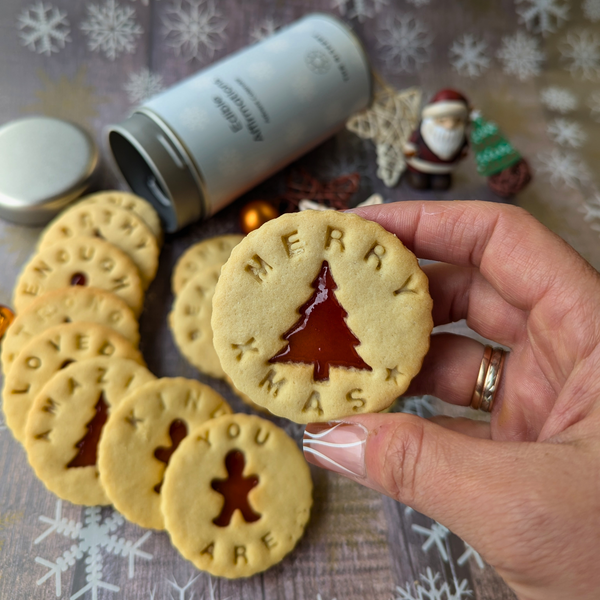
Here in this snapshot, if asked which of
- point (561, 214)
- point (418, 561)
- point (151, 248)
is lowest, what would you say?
point (418, 561)

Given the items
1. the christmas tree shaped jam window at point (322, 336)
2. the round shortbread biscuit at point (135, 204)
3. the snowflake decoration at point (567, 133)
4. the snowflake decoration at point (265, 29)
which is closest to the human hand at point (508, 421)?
the christmas tree shaped jam window at point (322, 336)

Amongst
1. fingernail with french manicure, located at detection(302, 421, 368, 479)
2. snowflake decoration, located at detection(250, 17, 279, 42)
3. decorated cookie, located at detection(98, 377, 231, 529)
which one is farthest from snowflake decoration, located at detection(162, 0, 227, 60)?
fingernail with french manicure, located at detection(302, 421, 368, 479)

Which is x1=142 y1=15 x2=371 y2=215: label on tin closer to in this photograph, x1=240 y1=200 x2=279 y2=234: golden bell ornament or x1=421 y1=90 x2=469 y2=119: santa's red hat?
x1=240 y1=200 x2=279 y2=234: golden bell ornament

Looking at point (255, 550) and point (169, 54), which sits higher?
point (169, 54)

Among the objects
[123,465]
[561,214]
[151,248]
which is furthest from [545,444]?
[561,214]

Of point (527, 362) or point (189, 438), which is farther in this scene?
point (189, 438)

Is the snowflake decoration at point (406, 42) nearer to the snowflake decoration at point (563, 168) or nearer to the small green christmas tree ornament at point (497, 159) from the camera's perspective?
the small green christmas tree ornament at point (497, 159)

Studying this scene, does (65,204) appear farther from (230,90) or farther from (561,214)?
(561,214)
